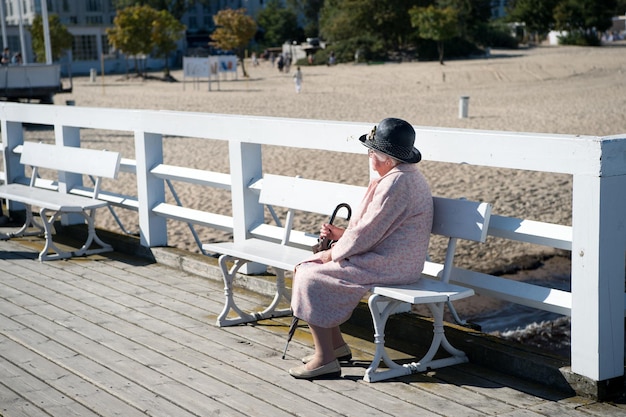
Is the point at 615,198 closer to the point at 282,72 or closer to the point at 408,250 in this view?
the point at 408,250

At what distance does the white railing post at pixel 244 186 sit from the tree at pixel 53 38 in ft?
206

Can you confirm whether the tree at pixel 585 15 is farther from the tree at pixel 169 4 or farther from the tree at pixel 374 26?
the tree at pixel 169 4

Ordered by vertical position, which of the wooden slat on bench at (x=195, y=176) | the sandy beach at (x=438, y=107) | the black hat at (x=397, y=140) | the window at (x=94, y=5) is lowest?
the sandy beach at (x=438, y=107)

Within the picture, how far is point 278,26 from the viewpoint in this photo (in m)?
97.0

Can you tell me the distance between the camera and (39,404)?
418 cm

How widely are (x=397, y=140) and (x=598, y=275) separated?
1035mm

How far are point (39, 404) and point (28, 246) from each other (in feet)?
13.2

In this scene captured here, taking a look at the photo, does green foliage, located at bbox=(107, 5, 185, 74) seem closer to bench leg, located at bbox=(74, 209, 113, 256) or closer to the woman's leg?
bench leg, located at bbox=(74, 209, 113, 256)

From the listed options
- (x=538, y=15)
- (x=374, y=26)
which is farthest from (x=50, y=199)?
(x=538, y=15)

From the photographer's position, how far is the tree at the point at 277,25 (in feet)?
319

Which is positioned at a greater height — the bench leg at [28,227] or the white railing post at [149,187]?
the white railing post at [149,187]

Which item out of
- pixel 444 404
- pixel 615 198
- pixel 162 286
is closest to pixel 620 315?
pixel 615 198

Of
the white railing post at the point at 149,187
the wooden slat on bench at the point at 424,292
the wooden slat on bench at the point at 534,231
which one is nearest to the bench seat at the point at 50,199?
the white railing post at the point at 149,187

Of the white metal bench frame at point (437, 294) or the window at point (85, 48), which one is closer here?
the white metal bench frame at point (437, 294)
